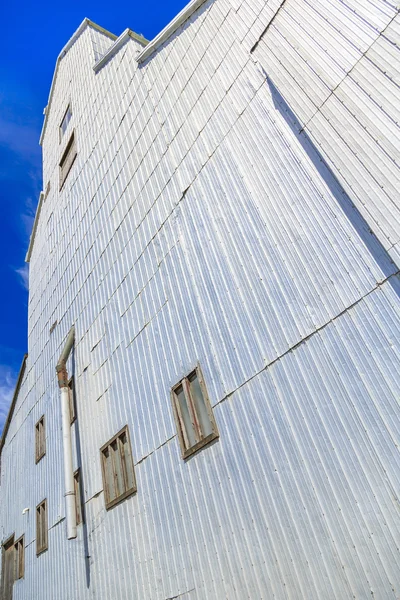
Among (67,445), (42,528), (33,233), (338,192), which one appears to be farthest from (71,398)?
(33,233)

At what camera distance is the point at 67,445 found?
36.4ft

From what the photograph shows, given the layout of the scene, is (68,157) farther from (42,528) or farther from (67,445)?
(42,528)

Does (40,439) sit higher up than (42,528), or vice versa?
(40,439)

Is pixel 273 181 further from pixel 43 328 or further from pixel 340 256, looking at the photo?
pixel 43 328

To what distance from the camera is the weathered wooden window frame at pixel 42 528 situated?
42.1 feet

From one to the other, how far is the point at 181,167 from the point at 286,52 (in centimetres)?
332

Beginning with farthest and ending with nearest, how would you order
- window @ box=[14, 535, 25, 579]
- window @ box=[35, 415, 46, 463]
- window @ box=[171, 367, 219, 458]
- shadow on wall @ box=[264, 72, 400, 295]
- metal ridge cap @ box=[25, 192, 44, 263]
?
metal ridge cap @ box=[25, 192, 44, 263]
window @ box=[35, 415, 46, 463]
window @ box=[14, 535, 25, 579]
window @ box=[171, 367, 219, 458]
shadow on wall @ box=[264, 72, 400, 295]

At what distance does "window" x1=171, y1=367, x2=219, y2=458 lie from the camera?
7.55 m

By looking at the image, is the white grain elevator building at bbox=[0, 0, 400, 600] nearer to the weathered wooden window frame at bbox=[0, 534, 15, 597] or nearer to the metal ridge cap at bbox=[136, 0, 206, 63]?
the metal ridge cap at bbox=[136, 0, 206, 63]

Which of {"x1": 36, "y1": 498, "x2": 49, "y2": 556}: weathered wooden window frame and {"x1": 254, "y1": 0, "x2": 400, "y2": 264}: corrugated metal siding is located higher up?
{"x1": 254, "y1": 0, "x2": 400, "y2": 264}: corrugated metal siding

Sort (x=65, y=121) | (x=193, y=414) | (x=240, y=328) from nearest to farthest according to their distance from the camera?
(x=240, y=328) < (x=193, y=414) < (x=65, y=121)

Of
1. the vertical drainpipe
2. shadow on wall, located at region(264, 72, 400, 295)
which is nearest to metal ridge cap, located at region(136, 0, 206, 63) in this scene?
shadow on wall, located at region(264, 72, 400, 295)

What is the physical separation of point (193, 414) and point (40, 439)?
371 inches

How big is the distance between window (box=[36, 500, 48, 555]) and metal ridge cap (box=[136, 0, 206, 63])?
45.1ft
